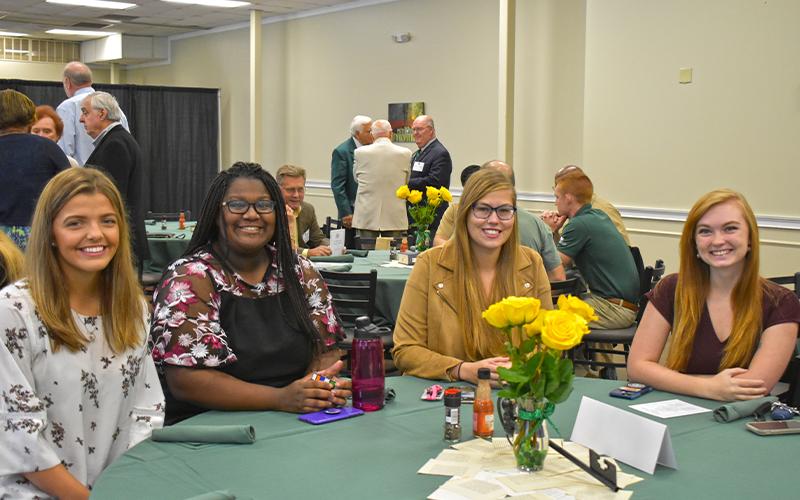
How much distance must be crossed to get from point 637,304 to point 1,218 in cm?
349

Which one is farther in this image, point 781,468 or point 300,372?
point 300,372

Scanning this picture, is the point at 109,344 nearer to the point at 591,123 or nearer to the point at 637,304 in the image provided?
the point at 637,304

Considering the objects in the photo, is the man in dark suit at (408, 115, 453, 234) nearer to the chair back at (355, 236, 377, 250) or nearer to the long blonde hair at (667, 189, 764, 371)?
the chair back at (355, 236, 377, 250)

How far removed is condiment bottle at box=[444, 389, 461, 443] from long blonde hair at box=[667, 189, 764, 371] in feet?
3.14

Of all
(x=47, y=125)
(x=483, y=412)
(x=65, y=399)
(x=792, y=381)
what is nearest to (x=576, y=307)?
(x=483, y=412)

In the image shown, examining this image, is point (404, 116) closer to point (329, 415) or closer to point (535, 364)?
point (329, 415)

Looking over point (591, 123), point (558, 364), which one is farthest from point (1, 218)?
point (591, 123)

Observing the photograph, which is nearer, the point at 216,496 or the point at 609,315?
the point at 216,496

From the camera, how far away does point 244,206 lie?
263 centimetres

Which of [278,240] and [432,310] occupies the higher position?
[278,240]

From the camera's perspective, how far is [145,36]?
1468 centimetres

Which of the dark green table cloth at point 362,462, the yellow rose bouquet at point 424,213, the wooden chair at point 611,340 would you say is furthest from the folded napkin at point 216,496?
the yellow rose bouquet at point 424,213

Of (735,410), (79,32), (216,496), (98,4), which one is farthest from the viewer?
(79,32)

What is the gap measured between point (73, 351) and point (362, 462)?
718mm
